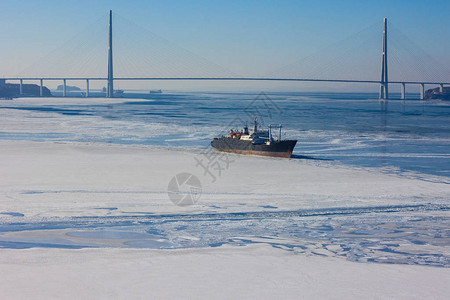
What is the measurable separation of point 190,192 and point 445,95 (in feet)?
349

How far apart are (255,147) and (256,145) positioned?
9 cm

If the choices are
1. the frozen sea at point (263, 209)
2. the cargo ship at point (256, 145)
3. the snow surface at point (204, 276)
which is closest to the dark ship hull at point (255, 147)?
the cargo ship at point (256, 145)

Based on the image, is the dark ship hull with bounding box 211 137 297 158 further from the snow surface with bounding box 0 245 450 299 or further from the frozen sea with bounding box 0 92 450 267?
the snow surface with bounding box 0 245 450 299

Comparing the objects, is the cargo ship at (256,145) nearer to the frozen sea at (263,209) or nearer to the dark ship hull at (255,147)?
the dark ship hull at (255,147)

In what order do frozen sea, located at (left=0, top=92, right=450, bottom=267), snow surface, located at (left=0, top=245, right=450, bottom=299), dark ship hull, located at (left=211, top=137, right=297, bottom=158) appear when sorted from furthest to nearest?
dark ship hull, located at (left=211, top=137, right=297, bottom=158), frozen sea, located at (left=0, top=92, right=450, bottom=267), snow surface, located at (left=0, top=245, right=450, bottom=299)

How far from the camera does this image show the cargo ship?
65.5 ft

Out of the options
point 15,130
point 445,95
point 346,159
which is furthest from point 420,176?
point 445,95

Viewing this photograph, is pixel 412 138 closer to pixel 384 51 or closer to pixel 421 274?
pixel 421 274

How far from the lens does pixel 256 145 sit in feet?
69.1

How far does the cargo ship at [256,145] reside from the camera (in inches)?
786

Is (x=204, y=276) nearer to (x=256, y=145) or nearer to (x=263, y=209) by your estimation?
(x=263, y=209)

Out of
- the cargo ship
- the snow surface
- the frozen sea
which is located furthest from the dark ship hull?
the snow surface

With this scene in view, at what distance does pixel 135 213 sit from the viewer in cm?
1026

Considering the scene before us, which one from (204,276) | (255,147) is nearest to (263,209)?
(204,276)
